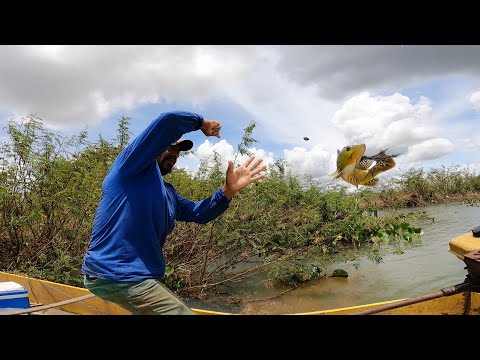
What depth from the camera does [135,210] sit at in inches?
73.8

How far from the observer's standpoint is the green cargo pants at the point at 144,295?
6.07 ft

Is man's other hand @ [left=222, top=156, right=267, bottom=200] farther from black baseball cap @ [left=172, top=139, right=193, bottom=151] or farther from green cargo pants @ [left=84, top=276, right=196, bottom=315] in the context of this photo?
green cargo pants @ [left=84, top=276, right=196, bottom=315]

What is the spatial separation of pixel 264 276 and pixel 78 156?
3951 mm

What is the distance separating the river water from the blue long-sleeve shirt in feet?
14.2

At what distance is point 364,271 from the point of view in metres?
7.52

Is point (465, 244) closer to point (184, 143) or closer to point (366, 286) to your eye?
point (184, 143)

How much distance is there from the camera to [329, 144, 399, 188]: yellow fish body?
3.17 metres

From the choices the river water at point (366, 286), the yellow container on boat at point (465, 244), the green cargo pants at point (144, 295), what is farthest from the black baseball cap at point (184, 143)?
the river water at point (366, 286)

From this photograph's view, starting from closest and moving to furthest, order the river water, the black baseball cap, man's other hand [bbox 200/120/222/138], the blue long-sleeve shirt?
the blue long-sleeve shirt → man's other hand [bbox 200/120/222/138] → the black baseball cap → the river water

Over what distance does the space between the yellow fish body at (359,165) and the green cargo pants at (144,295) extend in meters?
1.75

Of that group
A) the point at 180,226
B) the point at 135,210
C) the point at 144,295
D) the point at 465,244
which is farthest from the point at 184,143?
the point at 180,226

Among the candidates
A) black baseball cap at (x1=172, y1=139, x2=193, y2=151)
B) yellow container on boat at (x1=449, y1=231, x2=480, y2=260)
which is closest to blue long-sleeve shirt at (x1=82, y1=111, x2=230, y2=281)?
black baseball cap at (x1=172, y1=139, x2=193, y2=151)
